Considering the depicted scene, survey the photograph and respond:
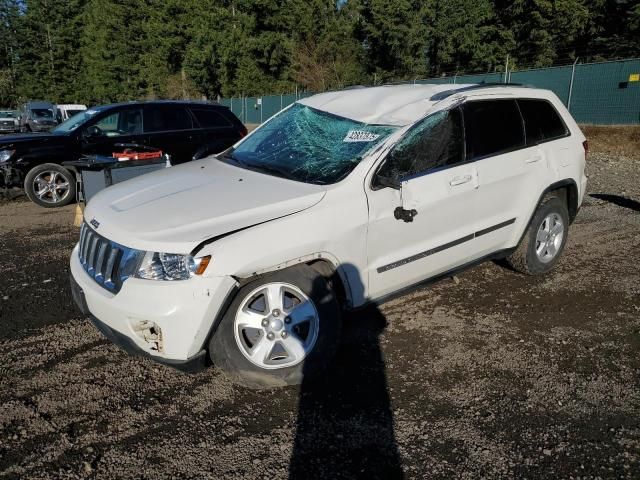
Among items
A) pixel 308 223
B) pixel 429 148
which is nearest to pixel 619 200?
pixel 429 148

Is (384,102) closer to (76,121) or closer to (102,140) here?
(102,140)

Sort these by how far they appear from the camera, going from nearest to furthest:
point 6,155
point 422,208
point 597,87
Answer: point 422,208
point 6,155
point 597,87

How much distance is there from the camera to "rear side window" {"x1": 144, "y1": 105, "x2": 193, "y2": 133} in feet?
29.1

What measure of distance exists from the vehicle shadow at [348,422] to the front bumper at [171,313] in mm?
721

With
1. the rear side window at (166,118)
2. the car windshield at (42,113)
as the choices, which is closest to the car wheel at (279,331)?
the rear side window at (166,118)

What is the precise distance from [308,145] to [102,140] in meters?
6.10

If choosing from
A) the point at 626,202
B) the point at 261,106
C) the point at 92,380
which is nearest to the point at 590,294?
the point at 92,380

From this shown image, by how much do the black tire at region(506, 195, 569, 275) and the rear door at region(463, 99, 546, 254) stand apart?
22 cm

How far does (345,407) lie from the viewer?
9.73 feet

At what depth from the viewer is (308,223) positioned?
302cm

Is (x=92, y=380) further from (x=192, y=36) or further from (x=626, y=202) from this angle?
(x=192, y=36)

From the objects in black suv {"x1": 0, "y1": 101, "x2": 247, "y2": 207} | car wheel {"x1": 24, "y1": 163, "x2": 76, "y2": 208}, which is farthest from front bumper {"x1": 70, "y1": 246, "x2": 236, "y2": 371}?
car wheel {"x1": 24, "y1": 163, "x2": 76, "y2": 208}

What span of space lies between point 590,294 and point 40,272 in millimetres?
5361

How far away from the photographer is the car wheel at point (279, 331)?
2.93 m
